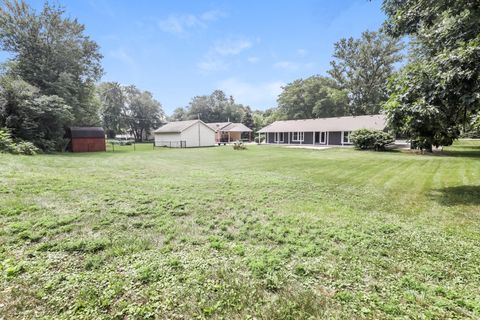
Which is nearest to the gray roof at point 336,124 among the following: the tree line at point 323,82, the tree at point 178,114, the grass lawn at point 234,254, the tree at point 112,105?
the tree line at point 323,82

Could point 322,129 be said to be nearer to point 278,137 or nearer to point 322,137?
point 322,137

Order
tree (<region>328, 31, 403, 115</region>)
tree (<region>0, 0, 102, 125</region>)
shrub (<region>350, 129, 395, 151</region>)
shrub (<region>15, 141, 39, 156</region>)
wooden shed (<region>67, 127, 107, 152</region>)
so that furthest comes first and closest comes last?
tree (<region>328, 31, 403, 115</region>) → wooden shed (<region>67, 127, 107, 152</region>) → shrub (<region>350, 129, 395, 151</region>) → tree (<region>0, 0, 102, 125</region>) → shrub (<region>15, 141, 39, 156</region>)

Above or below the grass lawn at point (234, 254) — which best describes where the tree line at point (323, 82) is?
above

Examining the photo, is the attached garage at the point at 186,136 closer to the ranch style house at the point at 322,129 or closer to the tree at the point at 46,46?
the ranch style house at the point at 322,129

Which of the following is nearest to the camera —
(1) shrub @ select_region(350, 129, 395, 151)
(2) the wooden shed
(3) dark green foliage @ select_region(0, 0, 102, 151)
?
(3) dark green foliage @ select_region(0, 0, 102, 151)

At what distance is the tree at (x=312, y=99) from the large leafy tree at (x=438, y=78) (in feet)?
98.7

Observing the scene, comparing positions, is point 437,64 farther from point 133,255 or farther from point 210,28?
point 210,28

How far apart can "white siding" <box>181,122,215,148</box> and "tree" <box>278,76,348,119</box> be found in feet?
56.3

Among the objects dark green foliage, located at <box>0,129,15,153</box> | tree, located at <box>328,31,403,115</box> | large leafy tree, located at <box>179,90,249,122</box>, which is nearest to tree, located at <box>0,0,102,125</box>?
dark green foliage, located at <box>0,129,15,153</box>

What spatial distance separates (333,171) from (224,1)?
9648mm

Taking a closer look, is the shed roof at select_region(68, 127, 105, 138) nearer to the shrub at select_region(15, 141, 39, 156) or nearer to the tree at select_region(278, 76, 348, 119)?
the shrub at select_region(15, 141, 39, 156)

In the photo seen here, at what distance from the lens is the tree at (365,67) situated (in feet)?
113

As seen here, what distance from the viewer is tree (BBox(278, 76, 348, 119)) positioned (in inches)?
1499

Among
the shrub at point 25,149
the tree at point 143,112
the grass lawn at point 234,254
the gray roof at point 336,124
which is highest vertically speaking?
the tree at point 143,112
